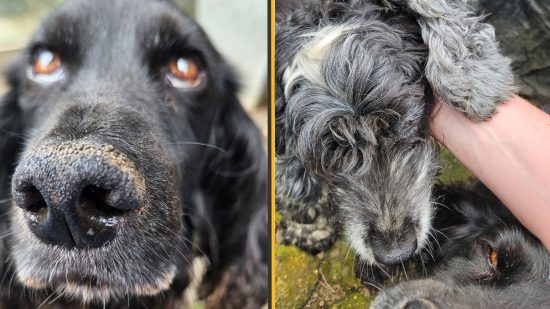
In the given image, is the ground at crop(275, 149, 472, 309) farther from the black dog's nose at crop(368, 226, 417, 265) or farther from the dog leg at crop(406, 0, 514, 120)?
the dog leg at crop(406, 0, 514, 120)

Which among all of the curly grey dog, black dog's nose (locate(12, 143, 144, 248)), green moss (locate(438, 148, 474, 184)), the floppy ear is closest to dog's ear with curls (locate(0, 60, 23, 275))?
the floppy ear

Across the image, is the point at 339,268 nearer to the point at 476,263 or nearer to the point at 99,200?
the point at 476,263

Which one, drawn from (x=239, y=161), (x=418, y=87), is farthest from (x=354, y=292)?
(x=418, y=87)

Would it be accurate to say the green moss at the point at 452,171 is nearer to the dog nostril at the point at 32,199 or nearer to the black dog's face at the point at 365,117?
the black dog's face at the point at 365,117

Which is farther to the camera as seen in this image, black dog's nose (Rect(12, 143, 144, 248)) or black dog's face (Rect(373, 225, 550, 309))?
black dog's face (Rect(373, 225, 550, 309))

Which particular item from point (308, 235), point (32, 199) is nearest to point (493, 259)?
point (308, 235)

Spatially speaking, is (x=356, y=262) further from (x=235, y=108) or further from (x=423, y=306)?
(x=235, y=108)
